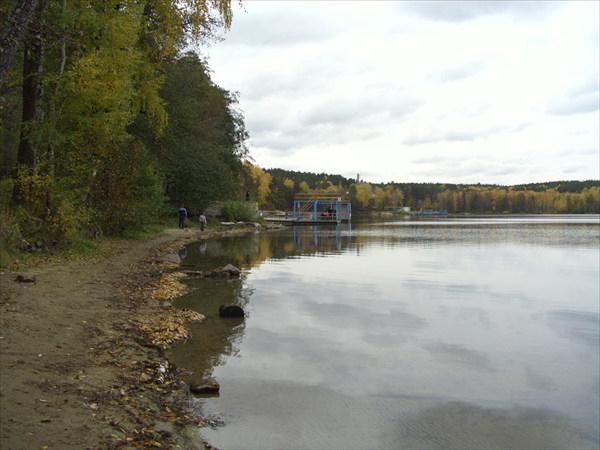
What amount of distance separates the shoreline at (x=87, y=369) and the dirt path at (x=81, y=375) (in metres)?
0.01

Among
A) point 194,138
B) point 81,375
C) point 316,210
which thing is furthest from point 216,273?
point 316,210

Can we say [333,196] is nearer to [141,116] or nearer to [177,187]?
[177,187]

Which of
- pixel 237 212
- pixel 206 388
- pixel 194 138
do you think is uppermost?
pixel 194 138

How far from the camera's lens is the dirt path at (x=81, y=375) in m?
5.26

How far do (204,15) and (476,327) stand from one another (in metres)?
14.8

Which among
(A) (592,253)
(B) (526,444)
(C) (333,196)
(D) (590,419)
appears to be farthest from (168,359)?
(C) (333,196)

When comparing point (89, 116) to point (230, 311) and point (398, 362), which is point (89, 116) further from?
point (398, 362)

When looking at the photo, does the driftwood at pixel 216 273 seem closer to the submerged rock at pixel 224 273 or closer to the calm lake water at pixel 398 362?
the submerged rock at pixel 224 273

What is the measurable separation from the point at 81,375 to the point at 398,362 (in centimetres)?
532

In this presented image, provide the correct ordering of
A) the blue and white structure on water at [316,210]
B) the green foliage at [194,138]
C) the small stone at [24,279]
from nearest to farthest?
the small stone at [24,279] < the green foliage at [194,138] < the blue and white structure on water at [316,210]

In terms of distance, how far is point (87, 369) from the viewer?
7148 mm

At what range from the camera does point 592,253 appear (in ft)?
101

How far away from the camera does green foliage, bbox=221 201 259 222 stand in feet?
174

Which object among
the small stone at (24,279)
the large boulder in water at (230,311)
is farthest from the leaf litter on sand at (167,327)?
the small stone at (24,279)
